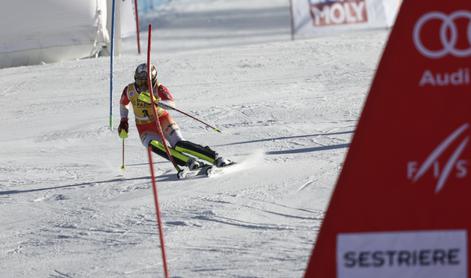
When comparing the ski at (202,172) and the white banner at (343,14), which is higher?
the white banner at (343,14)

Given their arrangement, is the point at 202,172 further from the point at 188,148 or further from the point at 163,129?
the point at 163,129

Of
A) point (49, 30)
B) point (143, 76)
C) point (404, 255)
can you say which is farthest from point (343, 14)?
point (404, 255)

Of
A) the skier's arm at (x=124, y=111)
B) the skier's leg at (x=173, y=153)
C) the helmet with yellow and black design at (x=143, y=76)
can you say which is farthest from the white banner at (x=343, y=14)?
the helmet with yellow and black design at (x=143, y=76)

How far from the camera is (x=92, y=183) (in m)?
11.0

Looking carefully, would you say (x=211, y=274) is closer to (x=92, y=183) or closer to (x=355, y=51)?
(x=92, y=183)

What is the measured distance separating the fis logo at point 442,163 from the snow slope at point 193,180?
3392mm

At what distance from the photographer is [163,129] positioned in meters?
10.6

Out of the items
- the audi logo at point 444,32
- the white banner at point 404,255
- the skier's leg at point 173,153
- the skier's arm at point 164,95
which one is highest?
the audi logo at point 444,32

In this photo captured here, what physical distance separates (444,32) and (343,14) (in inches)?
584

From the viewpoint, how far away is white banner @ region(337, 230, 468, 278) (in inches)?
145

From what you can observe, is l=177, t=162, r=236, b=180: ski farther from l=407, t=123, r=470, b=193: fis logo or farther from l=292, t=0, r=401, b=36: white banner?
l=292, t=0, r=401, b=36: white banner

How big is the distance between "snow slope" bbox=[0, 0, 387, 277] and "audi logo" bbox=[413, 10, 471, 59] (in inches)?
143

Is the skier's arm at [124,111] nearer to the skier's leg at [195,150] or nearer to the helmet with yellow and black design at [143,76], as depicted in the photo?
the helmet with yellow and black design at [143,76]

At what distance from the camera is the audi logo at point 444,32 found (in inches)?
137
